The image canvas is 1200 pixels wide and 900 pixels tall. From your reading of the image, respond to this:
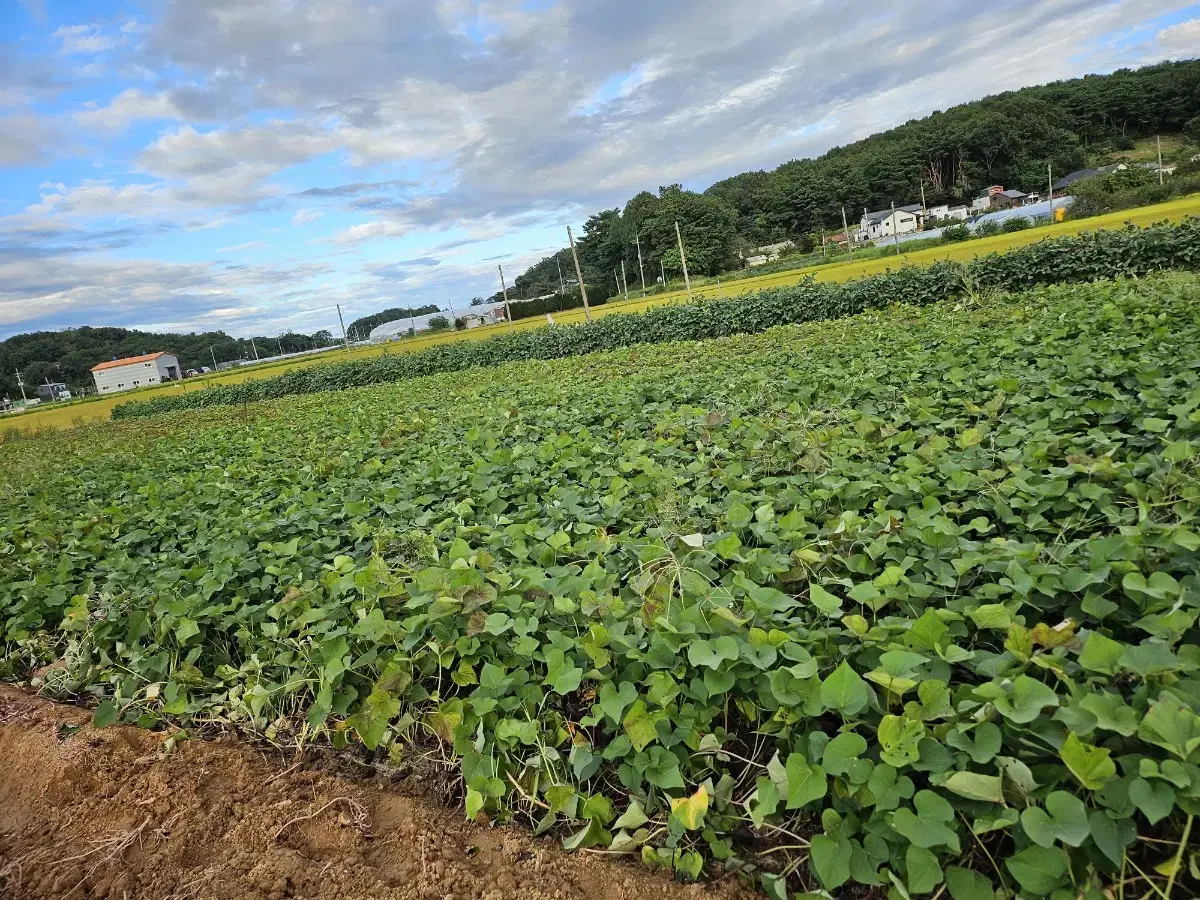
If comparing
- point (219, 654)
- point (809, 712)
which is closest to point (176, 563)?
point (219, 654)

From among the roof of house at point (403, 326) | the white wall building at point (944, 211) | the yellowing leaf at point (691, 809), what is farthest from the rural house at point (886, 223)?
the yellowing leaf at point (691, 809)

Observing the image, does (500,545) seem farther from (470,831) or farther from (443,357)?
(443,357)

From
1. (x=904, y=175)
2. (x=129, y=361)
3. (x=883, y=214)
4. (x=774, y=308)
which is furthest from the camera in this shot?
(x=904, y=175)

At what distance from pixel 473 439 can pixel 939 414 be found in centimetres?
351

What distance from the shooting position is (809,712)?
153cm

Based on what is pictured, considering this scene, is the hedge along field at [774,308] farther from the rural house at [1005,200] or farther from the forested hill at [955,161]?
the rural house at [1005,200]

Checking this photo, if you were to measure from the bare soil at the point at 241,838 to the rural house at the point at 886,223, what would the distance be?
6170 cm

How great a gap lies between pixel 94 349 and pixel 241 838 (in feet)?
292

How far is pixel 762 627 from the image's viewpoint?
6.02 ft

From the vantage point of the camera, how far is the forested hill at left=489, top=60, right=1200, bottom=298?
190ft

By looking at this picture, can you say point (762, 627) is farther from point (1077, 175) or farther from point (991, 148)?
point (991, 148)

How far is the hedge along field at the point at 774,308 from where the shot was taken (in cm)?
1259

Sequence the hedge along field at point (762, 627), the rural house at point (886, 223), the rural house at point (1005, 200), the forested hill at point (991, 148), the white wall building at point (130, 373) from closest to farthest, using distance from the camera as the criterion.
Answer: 1. the hedge along field at point (762, 627)
2. the rural house at point (1005, 200)
3. the white wall building at point (130, 373)
4. the rural house at point (886, 223)
5. the forested hill at point (991, 148)

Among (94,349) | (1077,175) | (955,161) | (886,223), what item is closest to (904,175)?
(955,161)
